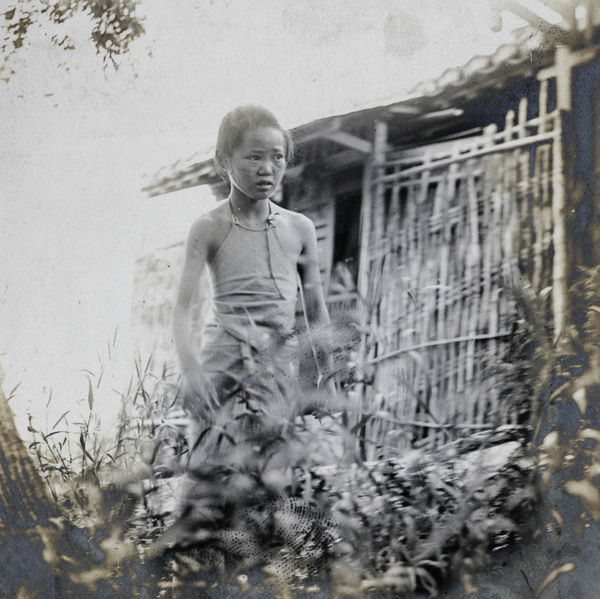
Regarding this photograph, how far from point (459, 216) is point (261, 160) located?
775mm

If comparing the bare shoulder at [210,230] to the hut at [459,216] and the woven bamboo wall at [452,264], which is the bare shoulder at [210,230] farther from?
the woven bamboo wall at [452,264]

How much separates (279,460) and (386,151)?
1.23m

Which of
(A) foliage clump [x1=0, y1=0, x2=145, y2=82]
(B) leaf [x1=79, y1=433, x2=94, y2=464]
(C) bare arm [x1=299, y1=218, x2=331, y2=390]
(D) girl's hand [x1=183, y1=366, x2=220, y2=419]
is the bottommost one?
(B) leaf [x1=79, y1=433, x2=94, y2=464]

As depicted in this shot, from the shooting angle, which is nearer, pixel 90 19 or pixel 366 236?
pixel 366 236

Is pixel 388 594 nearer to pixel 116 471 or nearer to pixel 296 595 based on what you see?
pixel 296 595

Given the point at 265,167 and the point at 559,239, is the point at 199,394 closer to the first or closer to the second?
the point at 265,167

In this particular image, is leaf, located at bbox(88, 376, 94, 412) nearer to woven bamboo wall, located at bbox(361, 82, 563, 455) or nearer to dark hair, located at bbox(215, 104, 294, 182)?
dark hair, located at bbox(215, 104, 294, 182)

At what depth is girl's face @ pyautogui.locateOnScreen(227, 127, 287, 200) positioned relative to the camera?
94.2 inches

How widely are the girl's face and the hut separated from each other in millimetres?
80

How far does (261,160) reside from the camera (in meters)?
2.40

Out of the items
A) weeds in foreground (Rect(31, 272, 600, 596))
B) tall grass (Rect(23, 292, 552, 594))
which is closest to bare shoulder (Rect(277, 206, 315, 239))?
tall grass (Rect(23, 292, 552, 594))

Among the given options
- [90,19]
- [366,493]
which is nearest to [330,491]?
[366,493]

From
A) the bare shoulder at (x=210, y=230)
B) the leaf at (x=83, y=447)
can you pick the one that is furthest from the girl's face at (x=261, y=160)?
the leaf at (x=83, y=447)

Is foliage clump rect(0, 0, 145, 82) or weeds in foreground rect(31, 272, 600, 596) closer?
weeds in foreground rect(31, 272, 600, 596)
